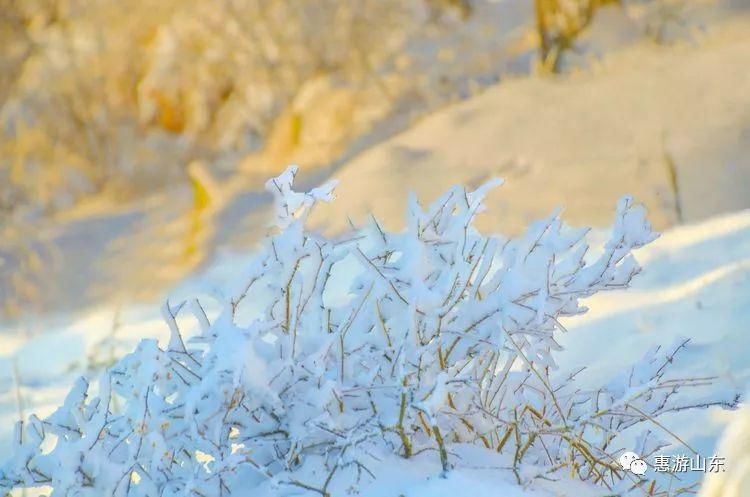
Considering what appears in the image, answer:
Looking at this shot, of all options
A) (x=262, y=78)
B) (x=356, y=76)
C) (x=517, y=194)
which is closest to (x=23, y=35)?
(x=262, y=78)

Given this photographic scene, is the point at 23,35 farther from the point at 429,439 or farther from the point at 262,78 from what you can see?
the point at 429,439

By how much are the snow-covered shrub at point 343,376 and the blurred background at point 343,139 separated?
3.31ft

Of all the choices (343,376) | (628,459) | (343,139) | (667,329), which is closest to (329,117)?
(343,139)

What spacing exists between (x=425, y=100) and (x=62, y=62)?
2836mm

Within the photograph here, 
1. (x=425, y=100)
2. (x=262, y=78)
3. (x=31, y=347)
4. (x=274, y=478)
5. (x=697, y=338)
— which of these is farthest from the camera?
(x=262, y=78)

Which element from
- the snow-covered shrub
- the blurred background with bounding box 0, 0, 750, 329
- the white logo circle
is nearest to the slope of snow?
the blurred background with bounding box 0, 0, 750, 329

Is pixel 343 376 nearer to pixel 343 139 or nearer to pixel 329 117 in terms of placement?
pixel 343 139

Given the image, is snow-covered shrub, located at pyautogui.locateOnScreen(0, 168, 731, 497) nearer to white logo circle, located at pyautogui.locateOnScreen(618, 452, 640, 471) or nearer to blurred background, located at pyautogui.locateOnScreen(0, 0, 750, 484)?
white logo circle, located at pyautogui.locateOnScreen(618, 452, 640, 471)

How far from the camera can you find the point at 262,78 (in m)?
7.19

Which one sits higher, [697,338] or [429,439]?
[697,338]

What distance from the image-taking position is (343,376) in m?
1.42

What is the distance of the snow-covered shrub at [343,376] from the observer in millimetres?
1340

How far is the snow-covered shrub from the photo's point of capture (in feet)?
4.40

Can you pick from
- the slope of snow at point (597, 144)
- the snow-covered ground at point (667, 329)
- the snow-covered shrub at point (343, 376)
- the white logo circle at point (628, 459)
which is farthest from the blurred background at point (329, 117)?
the snow-covered shrub at point (343, 376)
